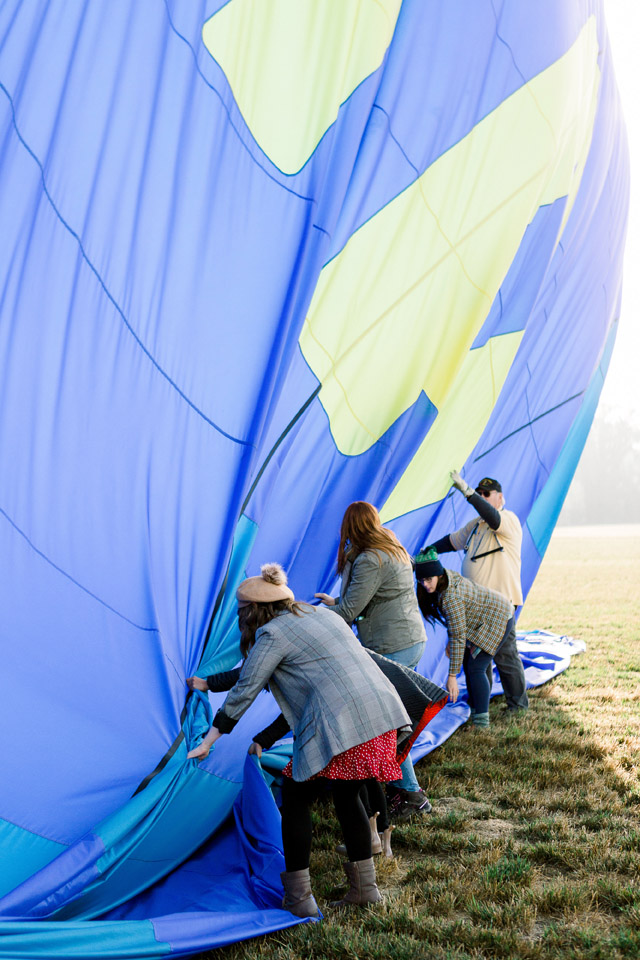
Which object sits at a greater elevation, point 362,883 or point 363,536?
point 363,536

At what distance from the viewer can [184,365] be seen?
11.9ft

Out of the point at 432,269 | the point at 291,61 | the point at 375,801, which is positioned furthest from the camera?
the point at 432,269

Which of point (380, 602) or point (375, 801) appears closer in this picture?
point (375, 801)

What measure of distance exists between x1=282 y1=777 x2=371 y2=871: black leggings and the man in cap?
2.74 metres

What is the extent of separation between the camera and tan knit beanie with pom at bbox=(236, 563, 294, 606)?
3180mm

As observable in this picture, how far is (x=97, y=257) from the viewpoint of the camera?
3.40 meters

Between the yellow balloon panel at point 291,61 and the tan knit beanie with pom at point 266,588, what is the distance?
1900 mm

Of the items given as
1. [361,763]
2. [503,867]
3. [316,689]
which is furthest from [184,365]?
[503,867]

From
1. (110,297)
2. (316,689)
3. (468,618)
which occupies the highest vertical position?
(110,297)

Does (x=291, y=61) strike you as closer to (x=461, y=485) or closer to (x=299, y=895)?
(x=461, y=485)

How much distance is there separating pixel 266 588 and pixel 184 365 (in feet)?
3.42

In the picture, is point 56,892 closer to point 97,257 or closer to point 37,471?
point 37,471

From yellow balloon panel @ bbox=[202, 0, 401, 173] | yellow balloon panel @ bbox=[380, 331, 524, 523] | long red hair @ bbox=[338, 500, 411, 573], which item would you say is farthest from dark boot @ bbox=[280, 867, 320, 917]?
yellow balloon panel @ bbox=[202, 0, 401, 173]

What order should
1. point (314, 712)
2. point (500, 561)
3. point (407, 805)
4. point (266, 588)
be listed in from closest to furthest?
point (314, 712), point (266, 588), point (407, 805), point (500, 561)
